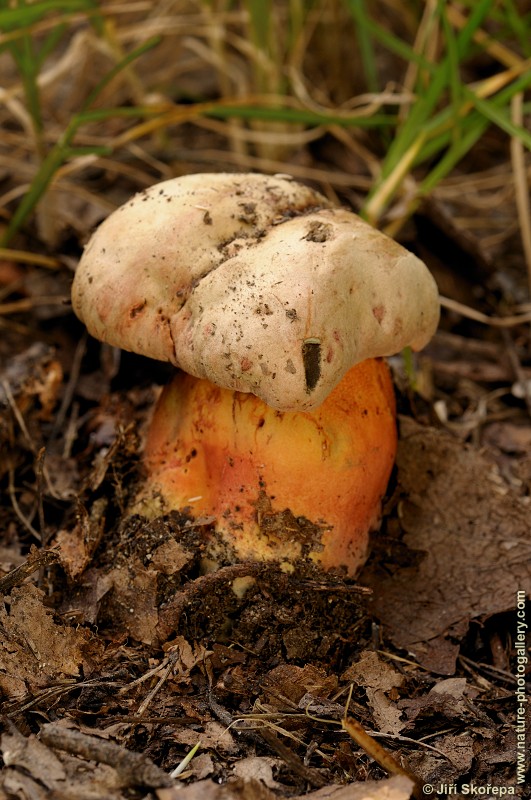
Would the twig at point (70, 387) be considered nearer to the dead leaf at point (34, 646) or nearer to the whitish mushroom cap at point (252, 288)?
the whitish mushroom cap at point (252, 288)

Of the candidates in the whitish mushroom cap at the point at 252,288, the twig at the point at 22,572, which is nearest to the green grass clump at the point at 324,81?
the whitish mushroom cap at the point at 252,288

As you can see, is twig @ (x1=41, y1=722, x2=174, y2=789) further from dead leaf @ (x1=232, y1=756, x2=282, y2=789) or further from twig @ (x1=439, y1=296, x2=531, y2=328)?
twig @ (x1=439, y1=296, x2=531, y2=328)

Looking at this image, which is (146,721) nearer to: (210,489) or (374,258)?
(210,489)

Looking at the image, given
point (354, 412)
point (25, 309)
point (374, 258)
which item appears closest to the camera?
point (374, 258)

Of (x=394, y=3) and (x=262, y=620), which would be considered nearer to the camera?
(x=262, y=620)

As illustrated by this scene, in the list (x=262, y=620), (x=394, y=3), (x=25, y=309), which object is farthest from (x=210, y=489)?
(x=394, y=3)

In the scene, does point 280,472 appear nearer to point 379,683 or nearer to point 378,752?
point 379,683
